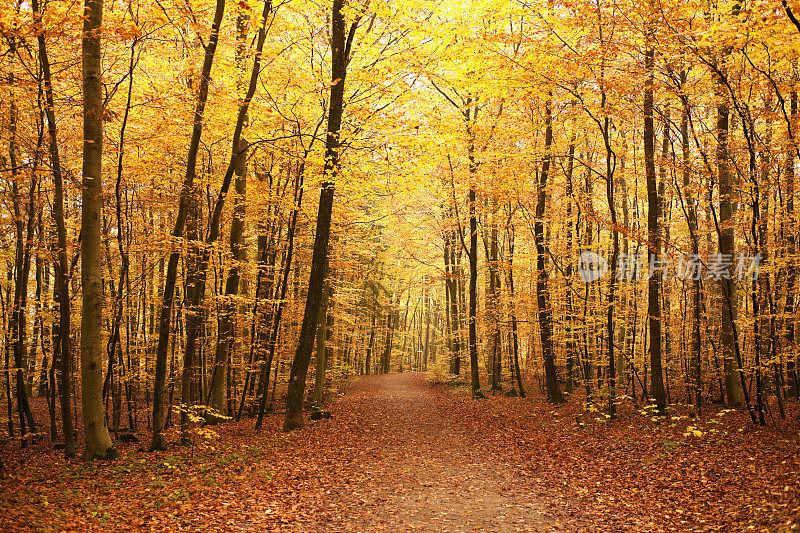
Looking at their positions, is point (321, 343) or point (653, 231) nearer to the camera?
point (653, 231)

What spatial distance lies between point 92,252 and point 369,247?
414 inches

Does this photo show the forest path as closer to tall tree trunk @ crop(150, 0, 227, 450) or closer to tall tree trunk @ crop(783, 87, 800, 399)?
tall tree trunk @ crop(150, 0, 227, 450)

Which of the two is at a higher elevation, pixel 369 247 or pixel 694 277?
pixel 369 247

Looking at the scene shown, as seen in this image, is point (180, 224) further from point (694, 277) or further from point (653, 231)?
point (694, 277)

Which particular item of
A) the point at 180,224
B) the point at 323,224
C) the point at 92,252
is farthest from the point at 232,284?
the point at 92,252

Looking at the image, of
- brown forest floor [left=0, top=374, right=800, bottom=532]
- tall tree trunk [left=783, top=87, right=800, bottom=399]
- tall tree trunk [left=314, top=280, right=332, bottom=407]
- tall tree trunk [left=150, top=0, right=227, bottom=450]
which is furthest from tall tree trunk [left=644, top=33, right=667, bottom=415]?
tall tree trunk [left=314, top=280, right=332, bottom=407]

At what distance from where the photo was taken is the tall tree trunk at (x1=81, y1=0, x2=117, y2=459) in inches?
332

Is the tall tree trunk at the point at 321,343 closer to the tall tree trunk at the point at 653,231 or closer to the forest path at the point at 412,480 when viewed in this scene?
the forest path at the point at 412,480

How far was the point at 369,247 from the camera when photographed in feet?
59.3

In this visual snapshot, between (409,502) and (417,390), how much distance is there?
58.4 feet

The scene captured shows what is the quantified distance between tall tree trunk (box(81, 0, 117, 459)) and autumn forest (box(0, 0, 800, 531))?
1.8 inches

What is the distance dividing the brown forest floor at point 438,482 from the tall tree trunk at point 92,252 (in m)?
0.84

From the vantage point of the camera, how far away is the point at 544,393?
64.4 feet

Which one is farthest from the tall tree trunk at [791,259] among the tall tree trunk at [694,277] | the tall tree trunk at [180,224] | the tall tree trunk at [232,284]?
the tall tree trunk at [232,284]
